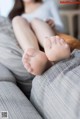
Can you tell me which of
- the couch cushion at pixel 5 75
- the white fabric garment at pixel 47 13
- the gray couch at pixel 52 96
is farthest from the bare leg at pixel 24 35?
the white fabric garment at pixel 47 13

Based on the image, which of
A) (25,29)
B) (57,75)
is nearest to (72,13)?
(25,29)

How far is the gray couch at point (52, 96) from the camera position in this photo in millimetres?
740

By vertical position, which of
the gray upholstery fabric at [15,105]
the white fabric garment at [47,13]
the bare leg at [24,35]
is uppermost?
the gray upholstery fabric at [15,105]

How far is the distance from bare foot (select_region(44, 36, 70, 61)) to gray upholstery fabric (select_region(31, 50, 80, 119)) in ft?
0.09

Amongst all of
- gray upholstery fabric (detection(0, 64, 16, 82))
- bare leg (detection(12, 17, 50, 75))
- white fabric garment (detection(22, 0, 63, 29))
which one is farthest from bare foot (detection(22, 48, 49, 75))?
white fabric garment (detection(22, 0, 63, 29))

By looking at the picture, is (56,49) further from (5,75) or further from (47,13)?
(47,13)

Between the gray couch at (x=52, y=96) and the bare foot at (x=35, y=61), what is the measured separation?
0.02 metres

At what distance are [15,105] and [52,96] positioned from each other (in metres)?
0.12

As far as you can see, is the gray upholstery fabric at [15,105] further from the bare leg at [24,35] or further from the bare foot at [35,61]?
the bare leg at [24,35]

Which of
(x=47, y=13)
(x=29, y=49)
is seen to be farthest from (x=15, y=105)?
(x=47, y=13)

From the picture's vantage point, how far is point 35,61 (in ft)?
A: 3.03

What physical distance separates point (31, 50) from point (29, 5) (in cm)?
148

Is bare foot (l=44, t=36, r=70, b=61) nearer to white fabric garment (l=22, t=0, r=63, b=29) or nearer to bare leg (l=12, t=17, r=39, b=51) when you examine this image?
bare leg (l=12, t=17, r=39, b=51)

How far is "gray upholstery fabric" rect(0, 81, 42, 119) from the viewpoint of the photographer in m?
0.77
